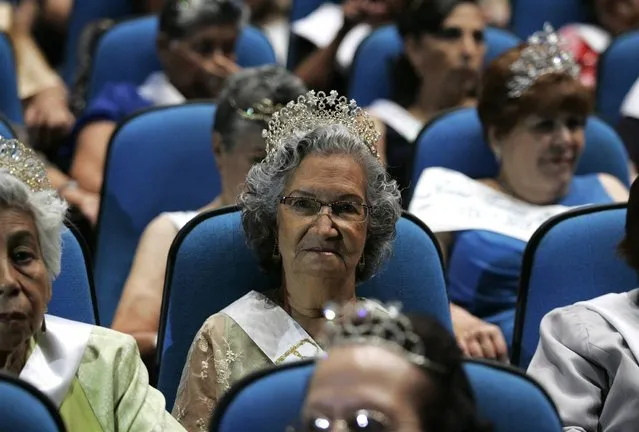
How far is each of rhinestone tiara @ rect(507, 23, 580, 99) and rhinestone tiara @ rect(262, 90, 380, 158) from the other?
843mm

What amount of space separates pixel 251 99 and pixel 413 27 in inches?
37.1

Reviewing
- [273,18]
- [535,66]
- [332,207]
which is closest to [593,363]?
[332,207]

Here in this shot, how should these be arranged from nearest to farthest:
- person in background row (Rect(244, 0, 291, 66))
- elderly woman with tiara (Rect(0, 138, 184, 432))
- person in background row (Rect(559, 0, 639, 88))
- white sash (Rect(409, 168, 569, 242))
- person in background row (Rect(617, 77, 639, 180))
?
elderly woman with tiara (Rect(0, 138, 184, 432)) → white sash (Rect(409, 168, 569, 242)) → person in background row (Rect(617, 77, 639, 180)) → person in background row (Rect(559, 0, 639, 88)) → person in background row (Rect(244, 0, 291, 66))

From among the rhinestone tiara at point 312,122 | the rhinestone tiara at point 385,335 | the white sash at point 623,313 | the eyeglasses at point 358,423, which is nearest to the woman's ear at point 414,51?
the rhinestone tiara at point 312,122

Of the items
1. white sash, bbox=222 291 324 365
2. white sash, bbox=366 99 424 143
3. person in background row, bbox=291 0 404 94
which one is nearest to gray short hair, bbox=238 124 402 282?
white sash, bbox=222 291 324 365

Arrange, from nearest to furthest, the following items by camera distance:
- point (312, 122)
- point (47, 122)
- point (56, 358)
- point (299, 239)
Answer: point (56, 358), point (299, 239), point (312, 122), point (47, 122)

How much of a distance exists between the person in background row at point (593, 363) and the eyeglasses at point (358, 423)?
60 centimetres

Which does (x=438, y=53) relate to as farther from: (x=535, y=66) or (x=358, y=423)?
(x=358, y=423)

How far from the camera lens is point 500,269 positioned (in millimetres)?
3219

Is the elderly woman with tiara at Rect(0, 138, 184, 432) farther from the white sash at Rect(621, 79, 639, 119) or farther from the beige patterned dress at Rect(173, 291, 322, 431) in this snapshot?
the white sash at Rect(621, 79, 639, 119)

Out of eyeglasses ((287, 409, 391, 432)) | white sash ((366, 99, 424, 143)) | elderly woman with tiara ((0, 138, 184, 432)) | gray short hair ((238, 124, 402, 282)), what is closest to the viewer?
eyeglasses ((287, 409, 391, 432))

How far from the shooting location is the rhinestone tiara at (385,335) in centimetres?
173

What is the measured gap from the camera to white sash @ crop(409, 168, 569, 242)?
3303 millimetres

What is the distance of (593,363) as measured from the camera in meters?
2.33
